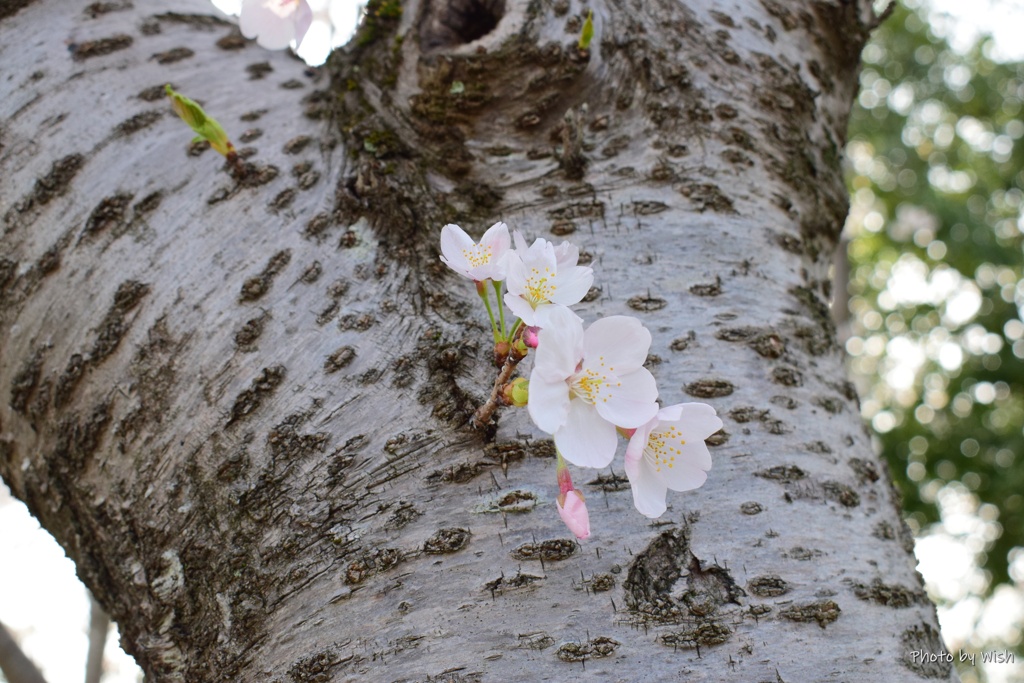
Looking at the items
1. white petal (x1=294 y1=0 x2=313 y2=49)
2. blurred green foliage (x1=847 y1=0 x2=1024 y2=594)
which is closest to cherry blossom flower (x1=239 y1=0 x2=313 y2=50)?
white petal (x1=294 y1=0 x2=313 y2=49)

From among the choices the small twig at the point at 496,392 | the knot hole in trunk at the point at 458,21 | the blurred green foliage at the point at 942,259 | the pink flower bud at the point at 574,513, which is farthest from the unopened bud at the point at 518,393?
the blurred green foliage at the point at 942,259

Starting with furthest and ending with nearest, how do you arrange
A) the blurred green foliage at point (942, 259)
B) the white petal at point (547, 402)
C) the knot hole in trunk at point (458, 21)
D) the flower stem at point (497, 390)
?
the blurred green foliage at point (942, 259), the knot hole in trunk at point (458, 21), the flower stem at point (497, 390), the white petal at point (547, 402)

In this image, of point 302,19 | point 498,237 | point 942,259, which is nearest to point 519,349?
point 498,237

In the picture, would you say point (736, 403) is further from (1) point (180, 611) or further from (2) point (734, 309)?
(1) point (180, 611)

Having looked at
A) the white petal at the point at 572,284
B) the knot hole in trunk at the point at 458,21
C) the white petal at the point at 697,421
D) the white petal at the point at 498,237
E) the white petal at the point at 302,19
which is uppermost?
the white petal at the point at 302,19

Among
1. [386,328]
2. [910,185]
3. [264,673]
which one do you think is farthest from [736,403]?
[910,185]

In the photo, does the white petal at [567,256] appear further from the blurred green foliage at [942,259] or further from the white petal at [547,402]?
the blurred green foliage at [942,259]
